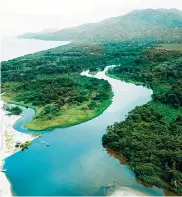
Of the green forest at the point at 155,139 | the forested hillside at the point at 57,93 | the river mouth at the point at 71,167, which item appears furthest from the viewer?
the forested hillside at the point at 57,93

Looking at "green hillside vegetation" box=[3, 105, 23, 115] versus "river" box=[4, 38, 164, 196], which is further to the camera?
"green hillside vegetation" box=[3, 105, 23, 115]

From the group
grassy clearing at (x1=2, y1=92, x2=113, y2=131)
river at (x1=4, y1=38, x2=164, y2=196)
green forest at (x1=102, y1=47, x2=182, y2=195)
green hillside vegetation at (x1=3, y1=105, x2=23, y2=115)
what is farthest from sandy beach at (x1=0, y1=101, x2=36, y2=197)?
green forest at (x1=102, y1=47, x2=182, y2=195)

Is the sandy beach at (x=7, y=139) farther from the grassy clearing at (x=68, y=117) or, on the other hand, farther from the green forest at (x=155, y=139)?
the green forest at (x=155, y=139)

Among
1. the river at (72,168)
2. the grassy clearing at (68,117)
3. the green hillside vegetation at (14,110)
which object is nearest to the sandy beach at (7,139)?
the river at (72,168)

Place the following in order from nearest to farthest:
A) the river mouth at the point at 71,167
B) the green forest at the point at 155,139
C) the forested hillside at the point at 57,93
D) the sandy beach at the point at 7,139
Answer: the river mouth at the point at 71,167
the sandy beach at the point at 7,139
the green forest at the point at 155,139
the forested hillside at the point at 57,93

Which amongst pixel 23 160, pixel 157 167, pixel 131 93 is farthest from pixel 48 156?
pixel 131 93

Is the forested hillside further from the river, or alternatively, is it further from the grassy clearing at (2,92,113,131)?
the river

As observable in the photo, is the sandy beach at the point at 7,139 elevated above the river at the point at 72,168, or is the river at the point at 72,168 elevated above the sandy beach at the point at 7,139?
the sandy beach at the point at 7,139

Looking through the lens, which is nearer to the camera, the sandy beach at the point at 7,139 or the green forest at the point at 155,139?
the sandy beach at the point at 7,139

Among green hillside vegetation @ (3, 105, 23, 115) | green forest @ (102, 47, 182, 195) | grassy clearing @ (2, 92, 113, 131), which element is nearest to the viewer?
→ green forest @ (102, 47, 182, 195)
